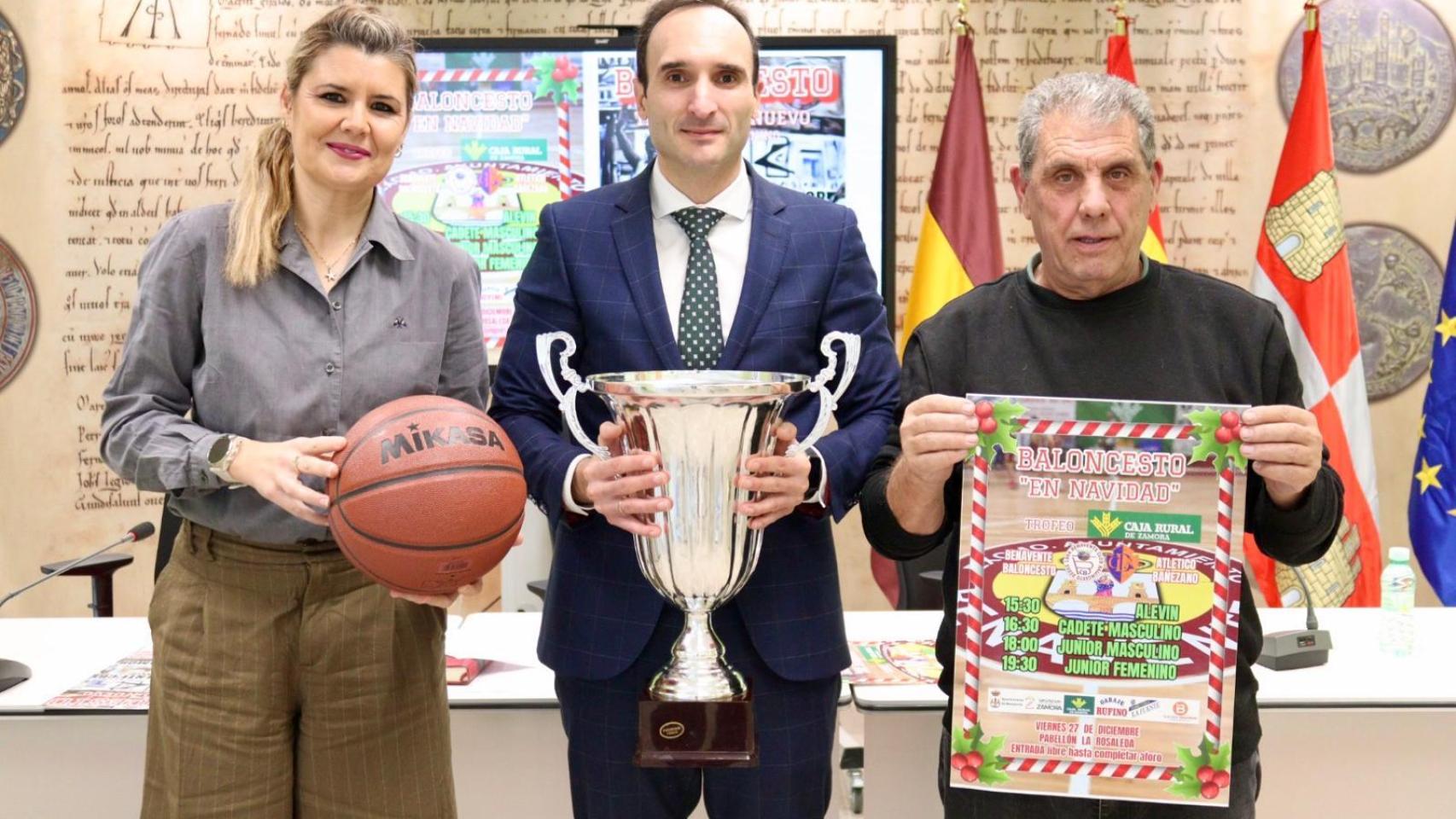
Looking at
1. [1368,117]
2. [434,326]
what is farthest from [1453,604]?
[434,326]

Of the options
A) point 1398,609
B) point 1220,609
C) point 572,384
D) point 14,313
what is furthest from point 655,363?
point 14,313

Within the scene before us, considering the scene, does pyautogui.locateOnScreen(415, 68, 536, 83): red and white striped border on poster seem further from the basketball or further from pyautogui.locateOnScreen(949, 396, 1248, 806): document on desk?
pyautogui.locateOnScreen(949, 396, 1248, 806): document on desk

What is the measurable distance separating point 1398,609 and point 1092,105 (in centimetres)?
181

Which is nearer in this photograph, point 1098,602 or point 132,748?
point 1098,602

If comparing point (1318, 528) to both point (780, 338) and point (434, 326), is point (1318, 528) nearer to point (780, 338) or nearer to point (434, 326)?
point (780, 338)

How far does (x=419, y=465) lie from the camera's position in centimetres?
177

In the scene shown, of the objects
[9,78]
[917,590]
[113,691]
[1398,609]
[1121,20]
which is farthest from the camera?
[9,78]

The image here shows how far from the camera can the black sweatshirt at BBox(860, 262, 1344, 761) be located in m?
1.69

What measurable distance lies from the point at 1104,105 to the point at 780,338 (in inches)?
22.1

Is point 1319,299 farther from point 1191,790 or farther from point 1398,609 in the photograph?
point 1191,790

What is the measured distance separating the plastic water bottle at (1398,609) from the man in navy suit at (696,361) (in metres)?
1.63

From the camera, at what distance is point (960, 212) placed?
4.52 meters

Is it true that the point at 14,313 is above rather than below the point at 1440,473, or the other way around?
above

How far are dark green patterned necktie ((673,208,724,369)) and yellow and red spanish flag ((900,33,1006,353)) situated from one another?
2606 mm
